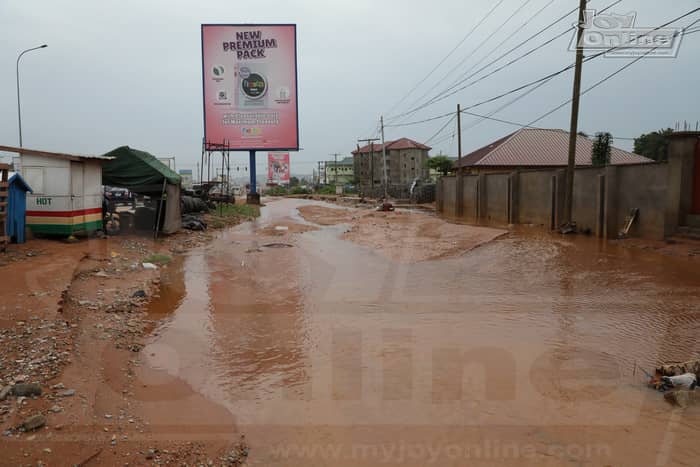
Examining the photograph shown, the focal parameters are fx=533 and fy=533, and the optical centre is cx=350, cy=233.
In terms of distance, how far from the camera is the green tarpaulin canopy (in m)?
15.0

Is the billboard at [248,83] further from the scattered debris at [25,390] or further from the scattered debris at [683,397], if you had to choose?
the scattered debris at [683,397]

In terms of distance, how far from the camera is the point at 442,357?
5.95 m

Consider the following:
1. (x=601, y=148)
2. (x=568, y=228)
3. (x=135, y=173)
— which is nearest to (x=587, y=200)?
(x=568, y=228)

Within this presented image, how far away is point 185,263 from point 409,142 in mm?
88445

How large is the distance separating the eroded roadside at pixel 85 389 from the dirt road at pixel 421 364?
42 mm

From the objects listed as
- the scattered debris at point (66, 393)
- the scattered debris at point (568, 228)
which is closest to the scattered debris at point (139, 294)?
the scattered debris at point (66, 393)

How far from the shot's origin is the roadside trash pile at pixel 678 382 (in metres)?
4.65

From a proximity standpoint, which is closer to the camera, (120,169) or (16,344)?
(16,344)

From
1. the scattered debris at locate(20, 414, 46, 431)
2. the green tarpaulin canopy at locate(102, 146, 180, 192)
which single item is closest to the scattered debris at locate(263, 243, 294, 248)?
the green tarpaulin canopy at locate(102, 146, 180, 192)

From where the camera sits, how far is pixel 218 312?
26.9ft

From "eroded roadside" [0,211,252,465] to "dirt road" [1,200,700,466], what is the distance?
42 millimetres

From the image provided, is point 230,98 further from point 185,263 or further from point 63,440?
point 63,440

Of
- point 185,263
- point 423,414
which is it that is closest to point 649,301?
point 423,414

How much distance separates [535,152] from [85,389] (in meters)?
36.5
